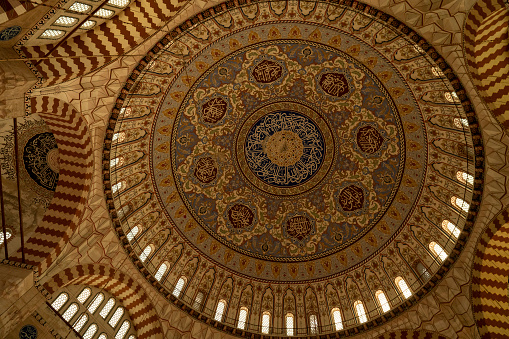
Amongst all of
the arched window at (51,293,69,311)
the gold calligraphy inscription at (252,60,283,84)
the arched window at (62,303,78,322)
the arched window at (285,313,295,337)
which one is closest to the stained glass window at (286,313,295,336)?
the arched window at (285,313,295,337)

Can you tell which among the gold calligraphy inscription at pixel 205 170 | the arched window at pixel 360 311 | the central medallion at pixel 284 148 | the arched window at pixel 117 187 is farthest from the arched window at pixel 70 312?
the arched window at pixel 360 311

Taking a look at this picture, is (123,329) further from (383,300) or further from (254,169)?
(383,300)

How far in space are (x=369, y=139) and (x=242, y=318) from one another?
902 cm

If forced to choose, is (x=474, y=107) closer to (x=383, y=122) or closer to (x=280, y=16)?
(x=383, y=122)

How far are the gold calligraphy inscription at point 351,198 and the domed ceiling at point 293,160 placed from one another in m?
0.06

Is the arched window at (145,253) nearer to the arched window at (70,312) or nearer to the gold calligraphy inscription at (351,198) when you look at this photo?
the arched window at (70,312)

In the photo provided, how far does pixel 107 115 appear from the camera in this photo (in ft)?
34.0

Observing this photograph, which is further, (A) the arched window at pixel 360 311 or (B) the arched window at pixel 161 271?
(B) the arched window at pixel 161 271

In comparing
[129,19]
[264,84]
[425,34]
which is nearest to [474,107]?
[425,34]

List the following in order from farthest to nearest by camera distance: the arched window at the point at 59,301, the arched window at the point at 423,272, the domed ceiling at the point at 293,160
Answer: the arched window at the point at 423,272
the domed ceiling at the point at 293,160
the arched window at the point at 59,301

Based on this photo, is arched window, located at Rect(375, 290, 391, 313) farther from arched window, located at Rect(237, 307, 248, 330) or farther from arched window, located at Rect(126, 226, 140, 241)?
arched window, located at Rect(126, 226, 140, 241)

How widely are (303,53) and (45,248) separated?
1091 cm

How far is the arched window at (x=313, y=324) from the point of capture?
1346cm

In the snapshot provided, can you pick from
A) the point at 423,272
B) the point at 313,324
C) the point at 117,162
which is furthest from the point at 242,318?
the point at 117,162
